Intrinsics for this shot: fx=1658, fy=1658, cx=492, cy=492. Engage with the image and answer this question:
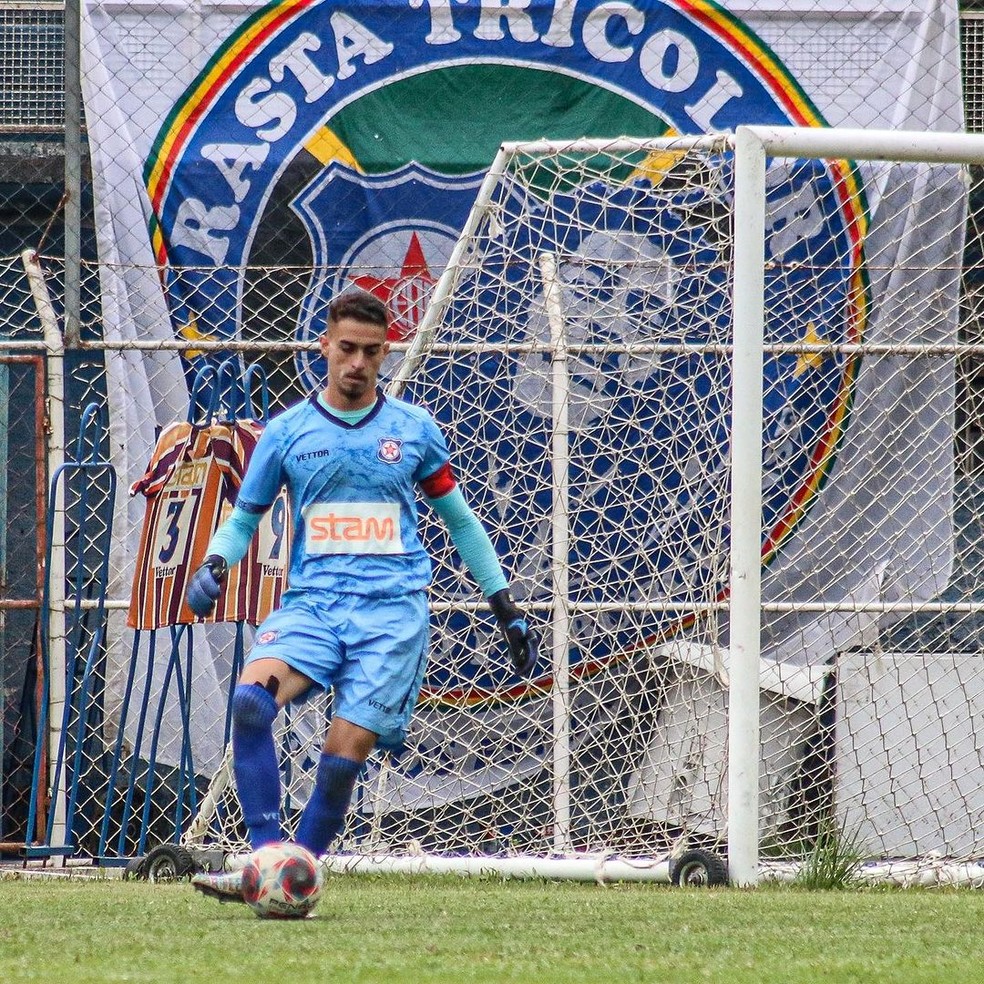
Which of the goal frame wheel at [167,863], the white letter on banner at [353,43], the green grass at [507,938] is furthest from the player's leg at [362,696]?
the white letter on banner at [353,43]

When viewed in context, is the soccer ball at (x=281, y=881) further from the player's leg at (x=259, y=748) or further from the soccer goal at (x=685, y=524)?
the soccer goal at (x=685, y=524)

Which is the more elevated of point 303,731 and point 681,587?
point 681,587

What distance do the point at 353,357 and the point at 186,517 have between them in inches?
74.2

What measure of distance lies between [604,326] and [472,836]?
1.95 meters

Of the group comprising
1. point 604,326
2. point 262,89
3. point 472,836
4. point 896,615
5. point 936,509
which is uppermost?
point 262,89

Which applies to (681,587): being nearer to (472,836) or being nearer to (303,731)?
(472,836)

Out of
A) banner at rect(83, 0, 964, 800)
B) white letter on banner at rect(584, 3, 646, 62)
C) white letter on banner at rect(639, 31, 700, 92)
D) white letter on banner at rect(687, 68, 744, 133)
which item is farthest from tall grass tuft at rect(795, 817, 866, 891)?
white letter on banner at rect(584, 3, 646, 62)

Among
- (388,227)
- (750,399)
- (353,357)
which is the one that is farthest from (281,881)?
(388,227)

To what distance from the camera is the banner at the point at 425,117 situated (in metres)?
6.46

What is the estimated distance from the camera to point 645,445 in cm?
589

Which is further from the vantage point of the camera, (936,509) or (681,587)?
(936,509)

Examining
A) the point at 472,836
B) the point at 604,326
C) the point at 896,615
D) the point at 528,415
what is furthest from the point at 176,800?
the point at 896,615

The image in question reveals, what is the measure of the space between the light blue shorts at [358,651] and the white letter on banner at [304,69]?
3064 mm

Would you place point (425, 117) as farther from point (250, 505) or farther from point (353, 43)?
point (250, 505)
